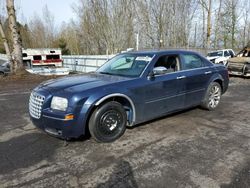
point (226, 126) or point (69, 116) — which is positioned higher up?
point (69, 116)

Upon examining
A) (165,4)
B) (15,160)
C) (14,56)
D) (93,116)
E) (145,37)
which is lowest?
(15,160)

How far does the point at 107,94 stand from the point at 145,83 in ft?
2.86

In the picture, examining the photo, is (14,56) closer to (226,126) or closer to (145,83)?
(145,83)

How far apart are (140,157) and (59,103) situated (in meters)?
1.53

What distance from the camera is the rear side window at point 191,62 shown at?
16.7 ft

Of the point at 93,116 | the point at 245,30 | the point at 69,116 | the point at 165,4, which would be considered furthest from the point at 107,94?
the point at 245,30

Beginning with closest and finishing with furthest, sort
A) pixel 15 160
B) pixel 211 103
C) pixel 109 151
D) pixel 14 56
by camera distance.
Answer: pixel 15 160
pixel 109 151
pixel 211 103
pixel 14 56

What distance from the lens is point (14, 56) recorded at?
13000 mm

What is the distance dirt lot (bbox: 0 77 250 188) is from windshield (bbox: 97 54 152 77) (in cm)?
119

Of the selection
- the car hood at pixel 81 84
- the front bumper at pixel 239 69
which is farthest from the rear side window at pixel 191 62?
the front bumper at pixel 239 69

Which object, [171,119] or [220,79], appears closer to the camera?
[171,119]

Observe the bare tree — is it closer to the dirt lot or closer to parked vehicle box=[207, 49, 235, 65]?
parked vehicle box=[207, 49, 235, 65]

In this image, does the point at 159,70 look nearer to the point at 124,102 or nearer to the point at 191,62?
the point at 124,102

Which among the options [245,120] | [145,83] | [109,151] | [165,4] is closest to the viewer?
[109,151]
